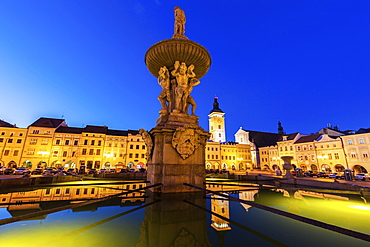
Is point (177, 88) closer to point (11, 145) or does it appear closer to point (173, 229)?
point (173, 229)

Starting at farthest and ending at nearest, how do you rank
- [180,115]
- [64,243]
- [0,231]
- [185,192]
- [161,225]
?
[180,115], [185,192], [161,225], [0,231], [64,243]

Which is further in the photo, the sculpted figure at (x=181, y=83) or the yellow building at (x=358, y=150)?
the yellow building at (x=358, y=150)

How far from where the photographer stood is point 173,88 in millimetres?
7215

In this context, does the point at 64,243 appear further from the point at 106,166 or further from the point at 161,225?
the point at 106,166

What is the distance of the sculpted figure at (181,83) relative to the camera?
22.2 feet

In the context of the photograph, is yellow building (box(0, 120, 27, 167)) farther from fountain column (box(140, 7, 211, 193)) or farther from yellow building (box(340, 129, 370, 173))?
yellow building (box(340, 129, 370, 173))

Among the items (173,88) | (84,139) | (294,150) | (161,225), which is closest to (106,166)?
(84,139)

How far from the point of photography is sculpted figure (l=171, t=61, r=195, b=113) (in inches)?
266

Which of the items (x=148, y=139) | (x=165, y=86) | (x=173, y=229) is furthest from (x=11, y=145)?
(x=173, y=229)

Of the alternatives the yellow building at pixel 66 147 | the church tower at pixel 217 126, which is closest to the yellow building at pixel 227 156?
the church tower at pixel 217 126

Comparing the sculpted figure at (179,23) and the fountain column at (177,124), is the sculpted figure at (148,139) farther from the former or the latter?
the sculpted figure at (179,23)

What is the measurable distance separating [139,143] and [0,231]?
40.3m

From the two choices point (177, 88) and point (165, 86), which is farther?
point (165, 86)

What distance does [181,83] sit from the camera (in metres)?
6.77
